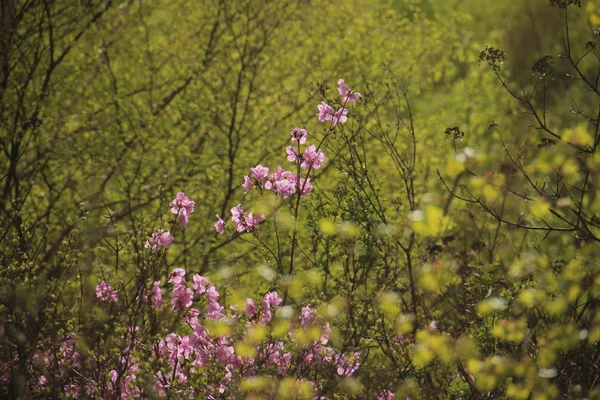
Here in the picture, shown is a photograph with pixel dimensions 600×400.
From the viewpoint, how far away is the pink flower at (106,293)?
4.91 metres

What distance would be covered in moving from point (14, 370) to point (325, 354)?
6.76ft

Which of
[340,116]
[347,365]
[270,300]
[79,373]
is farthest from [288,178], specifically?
[79,373]

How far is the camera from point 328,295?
5066 millimetres

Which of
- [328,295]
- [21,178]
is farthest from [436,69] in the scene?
[328,295]

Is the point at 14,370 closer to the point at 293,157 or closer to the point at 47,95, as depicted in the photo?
the point at 293,157

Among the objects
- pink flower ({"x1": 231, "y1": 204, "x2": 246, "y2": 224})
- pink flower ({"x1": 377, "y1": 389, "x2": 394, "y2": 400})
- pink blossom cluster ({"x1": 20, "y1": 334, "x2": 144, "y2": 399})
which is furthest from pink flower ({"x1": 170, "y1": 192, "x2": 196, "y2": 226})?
pink flower ({"x1": 377, "y1": 389, "x2": 394, "y2": 400})

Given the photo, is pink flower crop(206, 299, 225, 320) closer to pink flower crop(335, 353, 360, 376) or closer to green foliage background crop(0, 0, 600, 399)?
green foliage background crop(0, 0, 600, 399)

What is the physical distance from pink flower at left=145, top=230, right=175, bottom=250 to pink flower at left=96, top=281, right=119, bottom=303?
1.67 feet

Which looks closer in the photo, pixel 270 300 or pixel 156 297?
pixel 270 300

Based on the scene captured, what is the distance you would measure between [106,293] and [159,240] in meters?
0.63

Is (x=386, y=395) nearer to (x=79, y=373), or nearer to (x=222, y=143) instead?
(x=79, y=373)

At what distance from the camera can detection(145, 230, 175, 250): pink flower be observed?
14.7 ft

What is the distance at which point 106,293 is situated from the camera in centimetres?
494

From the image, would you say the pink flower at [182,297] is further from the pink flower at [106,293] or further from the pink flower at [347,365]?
the pink flower at [347,365]
